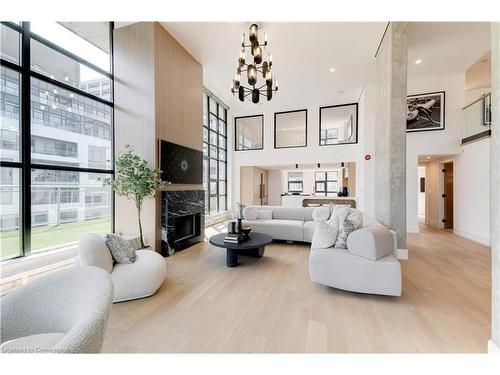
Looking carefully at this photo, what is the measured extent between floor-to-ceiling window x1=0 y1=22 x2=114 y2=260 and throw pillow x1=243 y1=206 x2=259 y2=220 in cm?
287

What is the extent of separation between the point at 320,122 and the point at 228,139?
3659mm

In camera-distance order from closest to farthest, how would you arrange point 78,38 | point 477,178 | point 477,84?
point 78,38, point 477,178, point 477,84

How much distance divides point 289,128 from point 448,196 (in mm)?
5659

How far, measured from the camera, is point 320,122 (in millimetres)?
8102

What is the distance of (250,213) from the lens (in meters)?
5.46

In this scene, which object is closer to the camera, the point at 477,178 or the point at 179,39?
the point at 179,39

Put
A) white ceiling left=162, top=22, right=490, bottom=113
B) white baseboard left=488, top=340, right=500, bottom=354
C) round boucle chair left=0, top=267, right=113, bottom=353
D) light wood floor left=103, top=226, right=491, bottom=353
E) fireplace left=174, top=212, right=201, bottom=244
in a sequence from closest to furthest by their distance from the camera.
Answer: round boucle chair left=0, top=267, right=113, bottom=353 → white baseboard left=488, top=340, right=500, bottom=354 → light wood floor left=103, top=226, right=491, bottom=353 → white ceiling left=162, top=22, right=490, bottom=113 → fireplace left=174, top=212, right=201, bottom=244

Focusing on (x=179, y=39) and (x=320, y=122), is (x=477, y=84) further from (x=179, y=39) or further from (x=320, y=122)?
(x=179, y=39)

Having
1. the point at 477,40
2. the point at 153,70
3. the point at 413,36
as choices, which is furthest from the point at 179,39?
the point at 477,40

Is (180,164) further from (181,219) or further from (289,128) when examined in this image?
(289,128)

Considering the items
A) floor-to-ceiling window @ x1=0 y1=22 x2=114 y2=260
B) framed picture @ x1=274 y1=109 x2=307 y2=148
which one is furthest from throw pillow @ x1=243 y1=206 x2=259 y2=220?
framed picture @ x1=274 y1=109 x2=307 y2=148

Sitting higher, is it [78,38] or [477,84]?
[477,84]

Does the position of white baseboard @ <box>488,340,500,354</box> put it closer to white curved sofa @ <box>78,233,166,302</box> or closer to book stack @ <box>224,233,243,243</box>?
book stack @ <box>224,233,243,243</box>

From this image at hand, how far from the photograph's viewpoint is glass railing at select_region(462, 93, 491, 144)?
4.99 metres
